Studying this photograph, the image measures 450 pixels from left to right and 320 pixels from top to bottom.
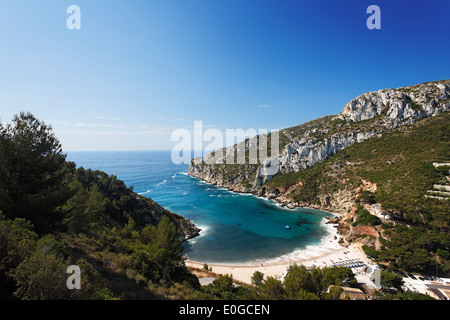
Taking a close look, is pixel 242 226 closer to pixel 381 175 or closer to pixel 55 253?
pixel 381 175

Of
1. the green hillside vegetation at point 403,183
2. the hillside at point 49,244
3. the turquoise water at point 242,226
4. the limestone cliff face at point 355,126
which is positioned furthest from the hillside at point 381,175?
the hillside at point 49,244

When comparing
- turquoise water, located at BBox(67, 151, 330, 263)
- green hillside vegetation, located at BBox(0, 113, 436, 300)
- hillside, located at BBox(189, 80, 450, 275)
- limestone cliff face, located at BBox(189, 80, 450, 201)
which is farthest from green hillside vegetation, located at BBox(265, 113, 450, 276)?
green hillside vegetation, located at BBox(0, 113, 436, 300)

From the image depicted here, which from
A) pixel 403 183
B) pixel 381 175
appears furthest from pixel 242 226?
pixel 381 175

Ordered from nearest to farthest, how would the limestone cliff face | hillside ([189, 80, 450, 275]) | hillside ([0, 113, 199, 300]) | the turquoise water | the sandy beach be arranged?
hillside ([0, 113, 199, 300])
the sandy beach
hillside ([189, 80, 450, 275])
the turquoise water
the limestone cliff face

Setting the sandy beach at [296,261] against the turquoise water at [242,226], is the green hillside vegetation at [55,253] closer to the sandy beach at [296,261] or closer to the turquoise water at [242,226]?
the sandy beach at [296,261]

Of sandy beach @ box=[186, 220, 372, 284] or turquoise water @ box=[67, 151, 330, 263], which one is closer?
sandy beach @ box=[186, 220, 372, 284]

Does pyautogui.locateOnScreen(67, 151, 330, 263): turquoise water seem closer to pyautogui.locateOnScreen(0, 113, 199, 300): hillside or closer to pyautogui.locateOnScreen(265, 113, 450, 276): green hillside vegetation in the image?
pyautogui.locateOnScreen(265, 113, 450, 276): green hillside vegetation
